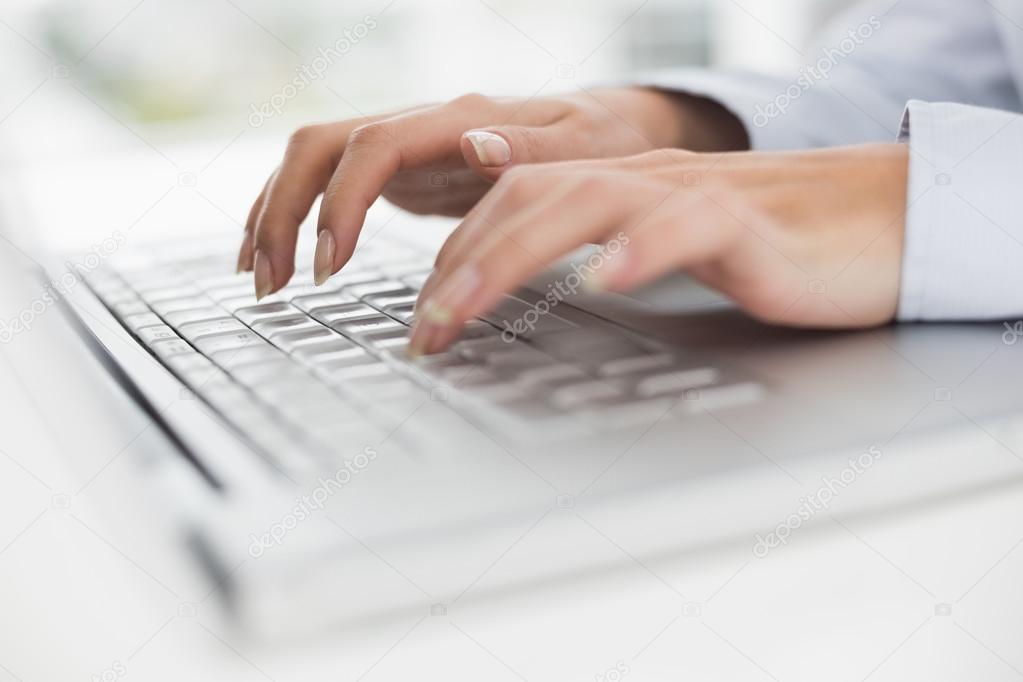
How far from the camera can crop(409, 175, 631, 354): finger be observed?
1.42 ft

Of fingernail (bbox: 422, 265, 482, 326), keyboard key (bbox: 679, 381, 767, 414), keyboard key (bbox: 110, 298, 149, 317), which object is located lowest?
keyboard key (bbox: 110, 298, 149, 317)

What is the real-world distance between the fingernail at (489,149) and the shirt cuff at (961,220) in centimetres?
27

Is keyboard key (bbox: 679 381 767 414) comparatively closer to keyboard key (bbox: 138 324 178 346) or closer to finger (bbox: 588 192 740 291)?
finger (bbox: 588 192 740 291)

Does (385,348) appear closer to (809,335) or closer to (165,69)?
(809,335)

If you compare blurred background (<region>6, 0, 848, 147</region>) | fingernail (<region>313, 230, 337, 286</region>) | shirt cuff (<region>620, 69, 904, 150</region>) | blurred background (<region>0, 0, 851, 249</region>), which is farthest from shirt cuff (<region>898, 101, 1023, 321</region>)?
blurred background (<region>6, 0, 848, 147</region>)

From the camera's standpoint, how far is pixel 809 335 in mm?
480

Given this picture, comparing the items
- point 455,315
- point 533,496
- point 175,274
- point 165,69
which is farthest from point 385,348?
point 165,69

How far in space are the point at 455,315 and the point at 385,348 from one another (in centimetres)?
6

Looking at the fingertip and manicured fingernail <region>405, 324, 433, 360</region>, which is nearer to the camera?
manicured fingernail <region>405, 324, 433, 360</region>

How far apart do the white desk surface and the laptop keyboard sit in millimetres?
62

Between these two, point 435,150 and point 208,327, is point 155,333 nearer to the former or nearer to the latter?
point 208,327

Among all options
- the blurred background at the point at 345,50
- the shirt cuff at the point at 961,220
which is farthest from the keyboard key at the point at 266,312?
the blurred background at the point at 345,50

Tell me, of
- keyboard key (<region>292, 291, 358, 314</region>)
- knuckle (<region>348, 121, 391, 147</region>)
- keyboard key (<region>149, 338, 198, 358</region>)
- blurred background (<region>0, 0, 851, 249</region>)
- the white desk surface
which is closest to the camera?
the white desk surface

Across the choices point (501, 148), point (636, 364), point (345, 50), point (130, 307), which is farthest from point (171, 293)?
point (345, 50)
